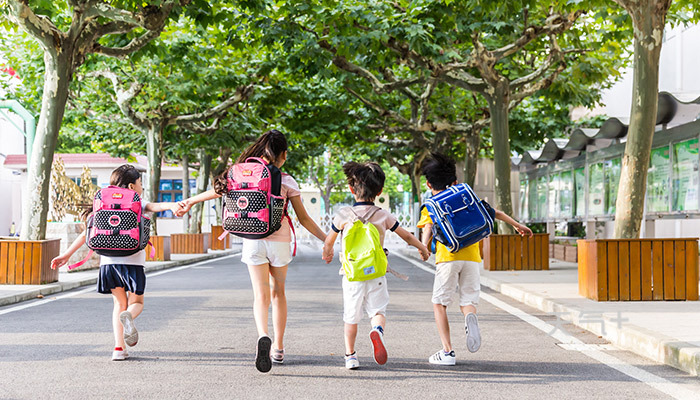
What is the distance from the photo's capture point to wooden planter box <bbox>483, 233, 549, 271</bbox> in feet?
54.4

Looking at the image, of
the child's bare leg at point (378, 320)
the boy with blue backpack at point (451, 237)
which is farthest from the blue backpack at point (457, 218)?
the child's bare leg at point (378, 320)

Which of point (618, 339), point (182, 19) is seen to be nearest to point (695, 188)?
point (618, 339)

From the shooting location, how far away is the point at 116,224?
6.20 metres

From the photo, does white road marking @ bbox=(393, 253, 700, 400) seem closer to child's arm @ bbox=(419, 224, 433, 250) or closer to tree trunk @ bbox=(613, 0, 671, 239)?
child's arm @ bbox=(419, 224, 433, 250)

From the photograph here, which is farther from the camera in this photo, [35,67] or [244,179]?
[35,67]

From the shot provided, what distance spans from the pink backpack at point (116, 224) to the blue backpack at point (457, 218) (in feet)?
7.30

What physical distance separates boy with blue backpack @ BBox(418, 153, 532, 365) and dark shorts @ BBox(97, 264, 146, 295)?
7.40 ft

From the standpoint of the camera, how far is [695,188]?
1495 cm

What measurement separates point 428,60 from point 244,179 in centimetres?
1226

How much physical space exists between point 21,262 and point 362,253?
868 cm

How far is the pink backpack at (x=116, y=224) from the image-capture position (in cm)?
620

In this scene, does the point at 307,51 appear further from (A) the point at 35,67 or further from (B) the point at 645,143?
(A) the point at 35,67

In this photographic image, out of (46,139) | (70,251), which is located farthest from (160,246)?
(70,251)

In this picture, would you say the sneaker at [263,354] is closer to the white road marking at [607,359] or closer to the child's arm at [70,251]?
the child's arm at [70,251]
